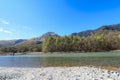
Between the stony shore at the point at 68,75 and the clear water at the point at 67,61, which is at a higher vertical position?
the clear water at the point at 67,61

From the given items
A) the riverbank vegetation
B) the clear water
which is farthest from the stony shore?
the riverbank vegetation

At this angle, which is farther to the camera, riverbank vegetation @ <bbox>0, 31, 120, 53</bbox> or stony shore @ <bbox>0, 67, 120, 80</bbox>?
riverbank vegetation @ <bbox>0, 31, 120, 53</bbox>

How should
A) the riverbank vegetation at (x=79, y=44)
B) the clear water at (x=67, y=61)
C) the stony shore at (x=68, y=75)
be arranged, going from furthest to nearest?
the riverbank vegetation at (x=79, y=44) → the clear water at (x=67, y=61) → the stony shore at (x=68, y=75)

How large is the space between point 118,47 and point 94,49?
22793 millimetres

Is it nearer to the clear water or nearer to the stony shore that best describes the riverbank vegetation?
the clear water

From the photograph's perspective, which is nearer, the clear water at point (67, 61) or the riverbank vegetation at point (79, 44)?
the clear water at point (67, 61)

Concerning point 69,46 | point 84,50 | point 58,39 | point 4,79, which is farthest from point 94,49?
point 4,79

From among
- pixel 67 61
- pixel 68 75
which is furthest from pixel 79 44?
pixel 68 75

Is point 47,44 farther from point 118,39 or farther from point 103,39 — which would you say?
point 118,39

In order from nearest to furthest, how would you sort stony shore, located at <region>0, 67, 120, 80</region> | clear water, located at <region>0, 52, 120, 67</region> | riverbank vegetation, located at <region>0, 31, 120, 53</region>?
stony shore, located at <region>0, 67, 120, 80</region> → clear water, located at <region>0, 52, 120, 67</region> → riverbank vegetation, located at <region>0, 31, 120, 53</region>

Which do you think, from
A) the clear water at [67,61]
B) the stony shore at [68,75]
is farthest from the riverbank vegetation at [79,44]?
the stony shore at [68,75]

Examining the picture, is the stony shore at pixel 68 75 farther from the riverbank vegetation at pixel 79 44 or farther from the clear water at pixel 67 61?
the riverbank vegetation at pixel 79 44

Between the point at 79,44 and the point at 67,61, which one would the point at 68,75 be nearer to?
the point at 67,61

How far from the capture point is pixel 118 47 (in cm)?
18438
